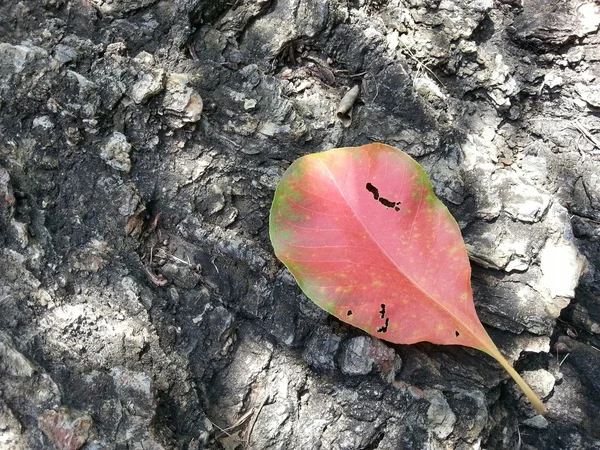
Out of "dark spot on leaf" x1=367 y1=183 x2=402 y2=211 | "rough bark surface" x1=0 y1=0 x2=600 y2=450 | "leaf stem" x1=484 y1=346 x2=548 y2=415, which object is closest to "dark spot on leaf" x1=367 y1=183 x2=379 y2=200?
"dark spot on leaf" x1=367 y1=183 x2=402 y2=211

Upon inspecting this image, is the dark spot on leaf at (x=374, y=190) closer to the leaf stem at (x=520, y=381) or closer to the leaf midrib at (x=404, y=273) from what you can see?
the leaf midrib at (x=404, y=273)

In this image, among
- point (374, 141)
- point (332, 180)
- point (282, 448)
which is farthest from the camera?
point (374, 141)

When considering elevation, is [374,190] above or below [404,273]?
above

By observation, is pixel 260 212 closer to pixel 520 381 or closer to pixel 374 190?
pixel 374 190

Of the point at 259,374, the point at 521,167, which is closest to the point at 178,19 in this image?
the point at 259,374

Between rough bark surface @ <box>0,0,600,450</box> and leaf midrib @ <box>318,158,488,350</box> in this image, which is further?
leaf midrib @ <box>318,158,488,350</box>

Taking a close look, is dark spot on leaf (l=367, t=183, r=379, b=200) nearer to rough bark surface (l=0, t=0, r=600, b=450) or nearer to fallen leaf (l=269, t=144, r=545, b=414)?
fallen leaf (l=269, t=144, r=545, b=414)

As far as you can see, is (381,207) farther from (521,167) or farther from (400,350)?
(521,167)

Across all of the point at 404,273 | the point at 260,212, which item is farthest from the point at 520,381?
the point at 260,212
